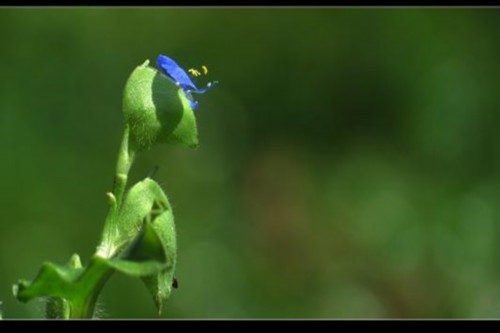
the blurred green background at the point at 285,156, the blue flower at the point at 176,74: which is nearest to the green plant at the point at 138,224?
the blue flower at the point at 176,74

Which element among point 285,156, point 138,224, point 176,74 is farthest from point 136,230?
point 285,156

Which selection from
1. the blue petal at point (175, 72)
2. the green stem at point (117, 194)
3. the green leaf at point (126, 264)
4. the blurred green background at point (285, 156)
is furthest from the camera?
the blurred green background at point (285, 156)

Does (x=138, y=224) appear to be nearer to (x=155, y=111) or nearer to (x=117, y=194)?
(x=117, y=194)

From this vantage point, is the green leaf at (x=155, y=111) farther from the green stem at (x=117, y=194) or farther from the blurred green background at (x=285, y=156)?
the blurred green background at (x=285, y=156)

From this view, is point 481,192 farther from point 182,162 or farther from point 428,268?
point 182,162

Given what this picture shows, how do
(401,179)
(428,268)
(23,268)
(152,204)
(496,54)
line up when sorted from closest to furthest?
(152,204)
(23,268)
(428,268)
(401,179)
(496,54)

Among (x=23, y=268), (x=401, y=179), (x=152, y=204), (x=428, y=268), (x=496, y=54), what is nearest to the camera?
(x=152, y=204)

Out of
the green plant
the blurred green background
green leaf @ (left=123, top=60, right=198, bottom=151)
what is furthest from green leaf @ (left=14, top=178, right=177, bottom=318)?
the blurred green background

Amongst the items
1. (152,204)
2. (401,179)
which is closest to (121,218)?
(152,204)
